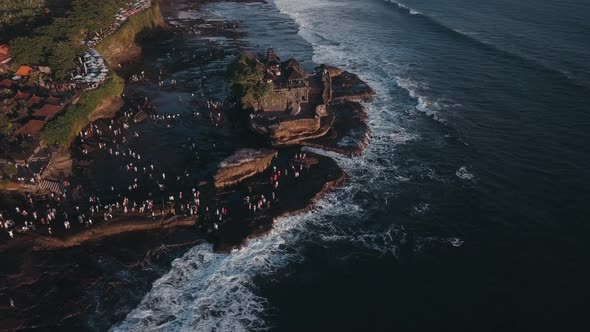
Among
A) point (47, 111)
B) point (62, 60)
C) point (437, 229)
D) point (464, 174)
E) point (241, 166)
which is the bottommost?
point (437, 229)

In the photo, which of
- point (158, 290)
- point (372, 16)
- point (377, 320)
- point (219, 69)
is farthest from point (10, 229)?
point (372, 16)

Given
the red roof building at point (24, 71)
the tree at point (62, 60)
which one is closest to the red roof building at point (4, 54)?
the red roof building at point (24, 71)

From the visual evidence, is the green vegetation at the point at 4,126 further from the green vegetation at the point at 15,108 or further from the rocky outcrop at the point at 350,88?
the rocky outcrop at the point at 350,88

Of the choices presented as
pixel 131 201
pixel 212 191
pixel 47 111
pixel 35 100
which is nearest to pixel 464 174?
pixel 212 191

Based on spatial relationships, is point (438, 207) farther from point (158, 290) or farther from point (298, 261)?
point (158, 290)

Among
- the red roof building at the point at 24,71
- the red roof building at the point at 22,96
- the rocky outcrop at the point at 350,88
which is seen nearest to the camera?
the red roof building at the point at 22,96

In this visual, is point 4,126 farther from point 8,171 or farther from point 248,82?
point 248,82
